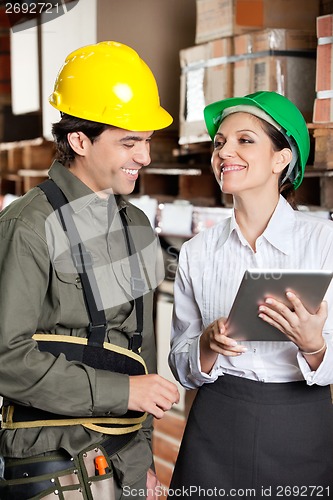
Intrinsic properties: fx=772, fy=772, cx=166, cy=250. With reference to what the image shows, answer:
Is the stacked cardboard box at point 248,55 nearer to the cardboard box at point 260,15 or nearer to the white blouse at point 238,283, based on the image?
the cardboard box at point 260,15

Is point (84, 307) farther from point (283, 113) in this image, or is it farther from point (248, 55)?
point (248, 55)

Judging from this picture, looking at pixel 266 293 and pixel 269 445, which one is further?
pixel 269 445

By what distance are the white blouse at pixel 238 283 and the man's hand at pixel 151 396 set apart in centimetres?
14

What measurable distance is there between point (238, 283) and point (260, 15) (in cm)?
184

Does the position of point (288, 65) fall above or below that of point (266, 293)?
above

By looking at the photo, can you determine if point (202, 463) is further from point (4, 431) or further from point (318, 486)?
point (4, 431)

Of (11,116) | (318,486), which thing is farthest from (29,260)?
(11,116)

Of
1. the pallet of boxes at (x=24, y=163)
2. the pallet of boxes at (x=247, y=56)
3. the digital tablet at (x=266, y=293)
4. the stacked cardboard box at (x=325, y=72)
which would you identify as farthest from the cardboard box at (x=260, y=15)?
the pallet of boxes at (x=24, y=163)

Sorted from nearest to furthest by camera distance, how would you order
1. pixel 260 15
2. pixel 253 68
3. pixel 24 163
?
pixel 253 68 → pixel 260 15 → pixel 24 163

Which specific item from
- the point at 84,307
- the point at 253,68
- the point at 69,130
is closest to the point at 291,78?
the point at 253,68

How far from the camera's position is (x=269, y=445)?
2285 millimetres

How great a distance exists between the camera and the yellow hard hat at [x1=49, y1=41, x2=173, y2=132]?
2.41 meters

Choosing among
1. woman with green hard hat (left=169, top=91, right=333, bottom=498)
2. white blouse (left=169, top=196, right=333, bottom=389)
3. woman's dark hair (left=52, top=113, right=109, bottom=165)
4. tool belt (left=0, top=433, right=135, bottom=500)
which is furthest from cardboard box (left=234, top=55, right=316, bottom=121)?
tool belt (left=0, top=433, right=135, bottom=500)

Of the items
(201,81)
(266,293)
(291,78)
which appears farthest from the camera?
(201,81)
